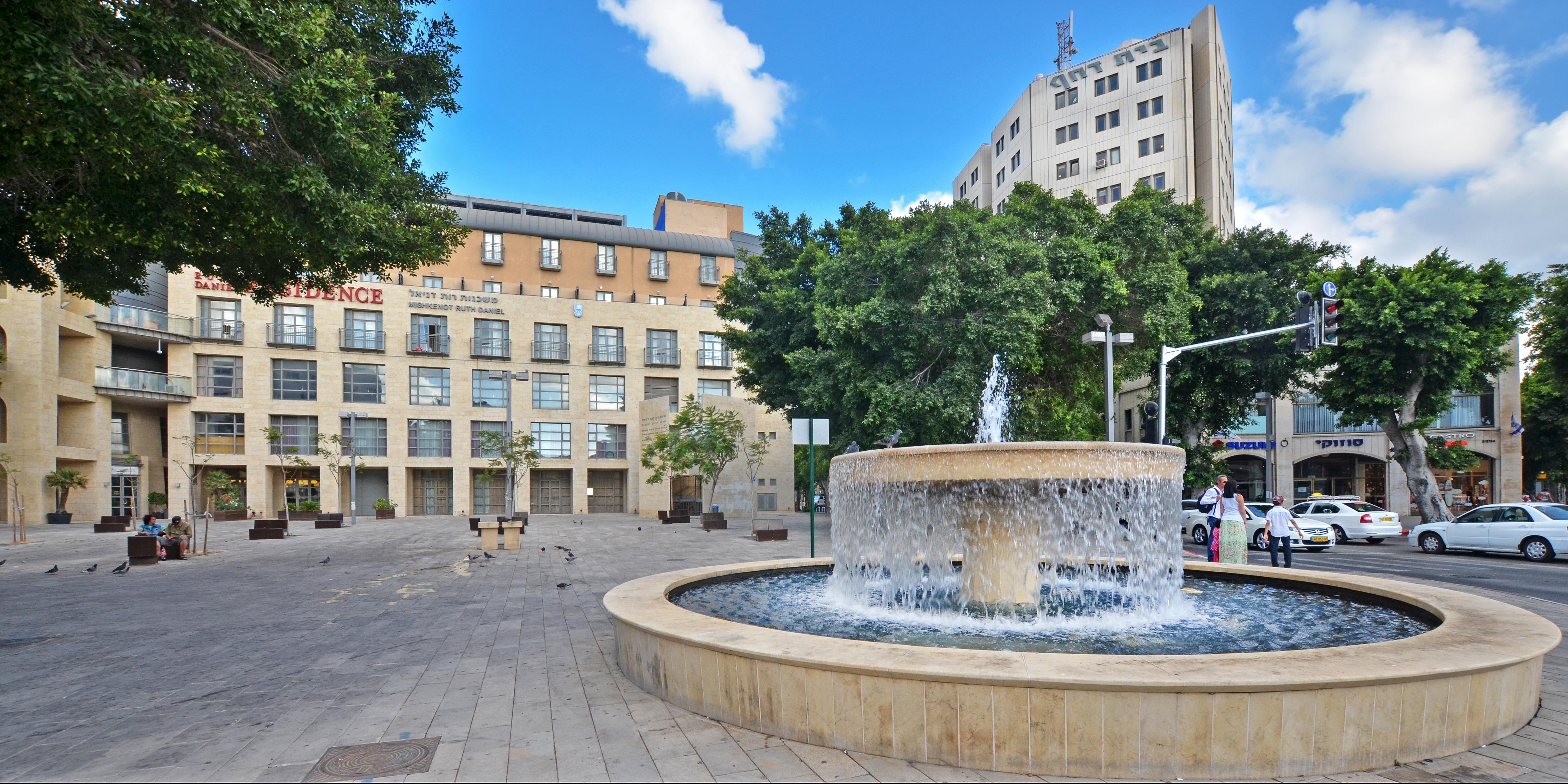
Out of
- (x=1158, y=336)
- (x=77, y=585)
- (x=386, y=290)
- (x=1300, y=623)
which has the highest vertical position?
(x=386, y=290)

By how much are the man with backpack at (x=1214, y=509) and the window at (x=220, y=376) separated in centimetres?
4530

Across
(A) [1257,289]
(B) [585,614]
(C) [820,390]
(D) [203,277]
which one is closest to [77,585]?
(B) [585,614]

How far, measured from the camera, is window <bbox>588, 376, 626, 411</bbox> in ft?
161

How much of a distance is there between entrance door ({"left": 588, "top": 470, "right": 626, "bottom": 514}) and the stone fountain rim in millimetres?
45552

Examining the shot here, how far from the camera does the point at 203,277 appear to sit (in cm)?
4303

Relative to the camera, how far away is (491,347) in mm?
47250

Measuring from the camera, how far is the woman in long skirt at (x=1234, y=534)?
12.4 m

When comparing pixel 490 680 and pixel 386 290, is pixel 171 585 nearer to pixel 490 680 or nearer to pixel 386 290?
pixel 490 680

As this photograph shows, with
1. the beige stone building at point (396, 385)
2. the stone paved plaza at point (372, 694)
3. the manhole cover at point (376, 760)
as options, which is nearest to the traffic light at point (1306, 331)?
the stone paved plaza at point (372, 694)

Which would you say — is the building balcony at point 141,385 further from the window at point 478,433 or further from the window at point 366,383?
the window at point 478,433

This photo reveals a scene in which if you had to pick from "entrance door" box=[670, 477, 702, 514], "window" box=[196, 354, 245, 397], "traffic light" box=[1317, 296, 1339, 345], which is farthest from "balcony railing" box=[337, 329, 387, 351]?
"traffic light" box=[1317, 296, 1339, 345]

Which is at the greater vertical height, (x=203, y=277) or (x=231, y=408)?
(x=203, y=277)

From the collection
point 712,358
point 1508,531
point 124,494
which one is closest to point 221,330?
point 124,494

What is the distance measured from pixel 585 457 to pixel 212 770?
4531cm
